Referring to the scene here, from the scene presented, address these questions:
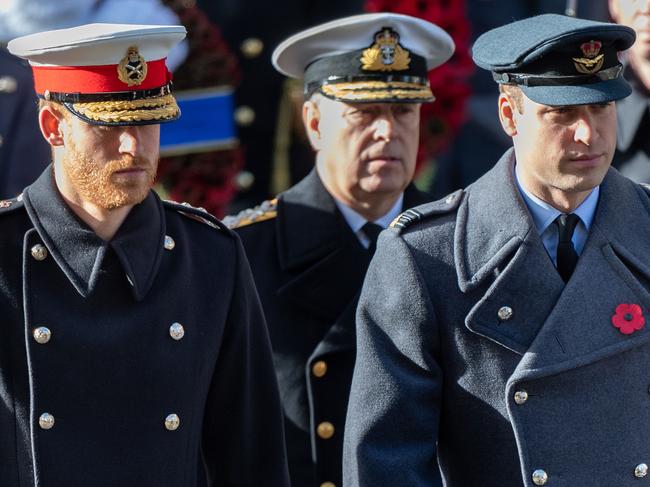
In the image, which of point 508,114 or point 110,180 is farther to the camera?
point 508,114

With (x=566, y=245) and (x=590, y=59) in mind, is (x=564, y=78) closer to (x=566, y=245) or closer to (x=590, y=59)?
(x=590, y=59)

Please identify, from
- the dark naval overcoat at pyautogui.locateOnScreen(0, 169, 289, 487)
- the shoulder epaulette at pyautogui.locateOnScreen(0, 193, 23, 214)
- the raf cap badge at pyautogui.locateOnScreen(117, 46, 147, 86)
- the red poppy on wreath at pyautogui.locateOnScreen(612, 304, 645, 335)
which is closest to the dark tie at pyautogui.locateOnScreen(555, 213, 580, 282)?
the red poppy on wreath at pyautogui.locateOnScreen(612, 304, 645, 335)

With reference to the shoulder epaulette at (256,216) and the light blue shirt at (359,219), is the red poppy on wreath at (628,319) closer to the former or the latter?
the light blue shirt at (359,219)

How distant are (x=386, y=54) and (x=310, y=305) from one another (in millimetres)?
975

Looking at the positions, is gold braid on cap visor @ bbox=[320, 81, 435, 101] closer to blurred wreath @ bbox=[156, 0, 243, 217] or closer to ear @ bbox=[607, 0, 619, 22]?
ear @ bbox=[607, 0, 619, 22]

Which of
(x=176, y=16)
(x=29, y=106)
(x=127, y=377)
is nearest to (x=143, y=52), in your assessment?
(x=127, y=377)

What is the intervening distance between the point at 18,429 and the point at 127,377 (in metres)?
0.31

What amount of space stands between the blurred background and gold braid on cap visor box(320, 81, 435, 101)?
1.59 m

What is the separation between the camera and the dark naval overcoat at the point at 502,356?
14.1ft

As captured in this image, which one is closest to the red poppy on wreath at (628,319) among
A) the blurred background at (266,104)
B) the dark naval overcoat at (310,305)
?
the dark naval overcoat at (310,305)

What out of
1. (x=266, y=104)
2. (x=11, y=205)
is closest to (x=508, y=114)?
(x=11, y=205)

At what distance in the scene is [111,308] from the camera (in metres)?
4.40

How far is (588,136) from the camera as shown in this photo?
4.30m

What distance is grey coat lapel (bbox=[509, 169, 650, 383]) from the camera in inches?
169
